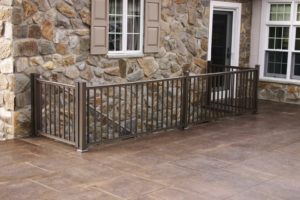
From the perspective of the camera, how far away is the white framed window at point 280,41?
10.5 meters

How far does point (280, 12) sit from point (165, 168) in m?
6.47

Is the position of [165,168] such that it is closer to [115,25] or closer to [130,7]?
[115,25]

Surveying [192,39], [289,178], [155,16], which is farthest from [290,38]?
[289,178]

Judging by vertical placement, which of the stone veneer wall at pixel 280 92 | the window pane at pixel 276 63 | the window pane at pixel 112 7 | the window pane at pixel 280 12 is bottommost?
the stone veneer wall at pixel 280 92

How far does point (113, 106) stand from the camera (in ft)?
21.9

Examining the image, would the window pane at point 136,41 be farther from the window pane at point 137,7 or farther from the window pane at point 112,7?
the window pane at point 112,7

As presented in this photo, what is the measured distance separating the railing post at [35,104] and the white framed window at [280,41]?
6.10 metres

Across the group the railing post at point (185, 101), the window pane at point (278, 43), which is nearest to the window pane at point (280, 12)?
the window pane at point (278, 43)

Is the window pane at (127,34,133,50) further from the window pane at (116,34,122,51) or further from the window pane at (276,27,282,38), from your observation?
the window pane at (276,27,282,38)

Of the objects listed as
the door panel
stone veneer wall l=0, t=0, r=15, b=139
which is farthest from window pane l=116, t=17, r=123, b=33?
the door panel

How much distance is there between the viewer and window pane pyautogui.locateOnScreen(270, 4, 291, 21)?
34.6ft

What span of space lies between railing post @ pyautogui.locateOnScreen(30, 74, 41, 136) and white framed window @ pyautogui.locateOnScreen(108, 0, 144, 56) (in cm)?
153

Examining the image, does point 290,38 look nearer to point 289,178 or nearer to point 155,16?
point 155,16

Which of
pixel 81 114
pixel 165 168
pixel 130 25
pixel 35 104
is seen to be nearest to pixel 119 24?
pixel 130 25
